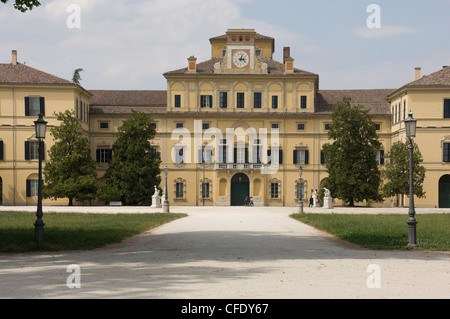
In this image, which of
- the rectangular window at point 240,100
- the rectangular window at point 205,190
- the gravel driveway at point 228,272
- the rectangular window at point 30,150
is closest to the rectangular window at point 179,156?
the rectangular window at point 205,190

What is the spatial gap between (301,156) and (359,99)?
29.1 feet

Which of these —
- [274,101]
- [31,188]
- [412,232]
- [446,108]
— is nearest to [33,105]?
[31,188]

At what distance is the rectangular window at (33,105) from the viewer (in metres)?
56.6

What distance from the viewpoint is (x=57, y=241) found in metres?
18.4

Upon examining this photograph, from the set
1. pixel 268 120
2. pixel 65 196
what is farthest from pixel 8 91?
pixel 268 120

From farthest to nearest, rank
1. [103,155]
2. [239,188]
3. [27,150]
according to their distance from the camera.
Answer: [103,155] < [239,188] < [27,150]

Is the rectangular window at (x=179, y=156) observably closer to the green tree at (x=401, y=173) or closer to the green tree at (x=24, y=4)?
the green tree at (x=401, y=173)

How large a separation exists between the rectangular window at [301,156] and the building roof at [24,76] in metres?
21.3

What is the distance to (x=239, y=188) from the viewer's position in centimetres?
6097

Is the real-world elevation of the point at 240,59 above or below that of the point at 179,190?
above

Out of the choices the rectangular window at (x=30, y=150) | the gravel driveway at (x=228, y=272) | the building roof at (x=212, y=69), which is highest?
the building roof at (x=212, y=69)

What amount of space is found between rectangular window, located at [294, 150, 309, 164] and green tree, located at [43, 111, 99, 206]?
62.2 ft

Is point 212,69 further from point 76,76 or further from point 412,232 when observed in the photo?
point 412,232
